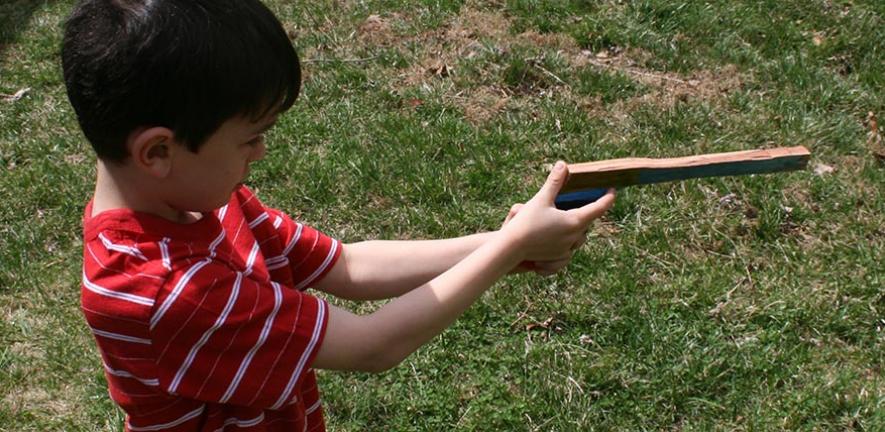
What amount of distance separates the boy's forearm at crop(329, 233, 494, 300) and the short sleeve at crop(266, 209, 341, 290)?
6cm

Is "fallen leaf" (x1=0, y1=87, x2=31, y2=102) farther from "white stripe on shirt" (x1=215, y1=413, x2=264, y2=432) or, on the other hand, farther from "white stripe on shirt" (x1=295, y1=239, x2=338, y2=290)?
"white stripe on shirt" (x1=215, y1=413, x2=264, y2=432)

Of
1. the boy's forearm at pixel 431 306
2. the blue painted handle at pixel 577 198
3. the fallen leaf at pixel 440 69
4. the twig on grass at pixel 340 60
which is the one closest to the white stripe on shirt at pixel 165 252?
the boy's forearm at pixel 431 306

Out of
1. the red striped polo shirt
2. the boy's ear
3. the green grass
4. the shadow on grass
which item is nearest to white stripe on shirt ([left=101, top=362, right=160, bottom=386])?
the red striped polo shirt

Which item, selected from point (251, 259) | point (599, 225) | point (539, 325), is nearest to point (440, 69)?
point (599, 225)

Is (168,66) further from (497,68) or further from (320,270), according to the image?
(497,68)

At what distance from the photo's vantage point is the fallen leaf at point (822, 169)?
3.79 metres

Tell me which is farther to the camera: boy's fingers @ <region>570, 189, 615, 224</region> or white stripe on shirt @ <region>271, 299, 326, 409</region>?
boy's fingers @ <region>570, 189, 615, 224</region>

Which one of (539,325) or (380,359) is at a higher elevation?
(380,359)

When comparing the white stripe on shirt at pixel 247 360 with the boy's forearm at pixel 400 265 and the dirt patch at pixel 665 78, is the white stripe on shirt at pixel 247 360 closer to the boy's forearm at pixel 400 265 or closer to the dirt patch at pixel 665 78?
the boy's forearm at pixel 400 265

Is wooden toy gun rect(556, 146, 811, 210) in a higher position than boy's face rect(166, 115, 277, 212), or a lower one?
lower

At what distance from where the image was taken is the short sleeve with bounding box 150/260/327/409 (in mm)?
1521

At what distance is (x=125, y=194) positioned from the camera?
1587mm

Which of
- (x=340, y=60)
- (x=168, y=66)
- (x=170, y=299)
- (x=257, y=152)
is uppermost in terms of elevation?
(x=168, y=66)

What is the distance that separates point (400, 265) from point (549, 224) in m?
0.43
